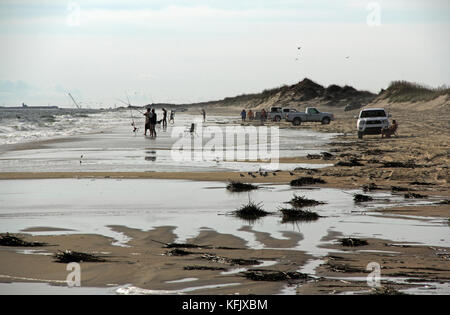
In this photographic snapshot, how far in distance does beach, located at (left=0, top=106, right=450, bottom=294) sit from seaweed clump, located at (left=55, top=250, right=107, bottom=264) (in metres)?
0.15

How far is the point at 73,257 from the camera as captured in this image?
8164 millimetres

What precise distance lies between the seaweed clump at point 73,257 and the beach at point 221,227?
0.51 feet

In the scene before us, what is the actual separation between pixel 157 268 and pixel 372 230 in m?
3.94

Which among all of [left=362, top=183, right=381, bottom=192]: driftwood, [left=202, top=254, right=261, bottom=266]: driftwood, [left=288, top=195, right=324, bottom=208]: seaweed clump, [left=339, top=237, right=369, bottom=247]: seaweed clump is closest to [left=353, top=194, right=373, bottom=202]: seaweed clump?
[left=288, top=195, right=324, bottom=208]: seaweed clump

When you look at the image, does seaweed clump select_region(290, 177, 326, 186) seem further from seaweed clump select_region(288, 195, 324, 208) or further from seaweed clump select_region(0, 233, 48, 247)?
seaweed clump select_region(0, 233, 48, 247)

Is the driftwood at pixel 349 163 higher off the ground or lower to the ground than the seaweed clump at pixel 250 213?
higher

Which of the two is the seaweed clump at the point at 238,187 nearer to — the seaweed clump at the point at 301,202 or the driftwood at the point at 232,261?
the seaweed clump at the point at 301,202

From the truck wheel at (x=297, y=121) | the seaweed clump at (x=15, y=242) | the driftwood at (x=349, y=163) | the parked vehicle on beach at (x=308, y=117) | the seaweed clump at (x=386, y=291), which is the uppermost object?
the parked vehicle on beach at (x=308, y=117)

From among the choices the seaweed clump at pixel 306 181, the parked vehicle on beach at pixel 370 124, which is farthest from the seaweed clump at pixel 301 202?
the parked vehicle on beach at pixel 370 124

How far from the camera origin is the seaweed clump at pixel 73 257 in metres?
8.13

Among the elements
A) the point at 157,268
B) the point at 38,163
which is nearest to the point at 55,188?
the point at 38,163
